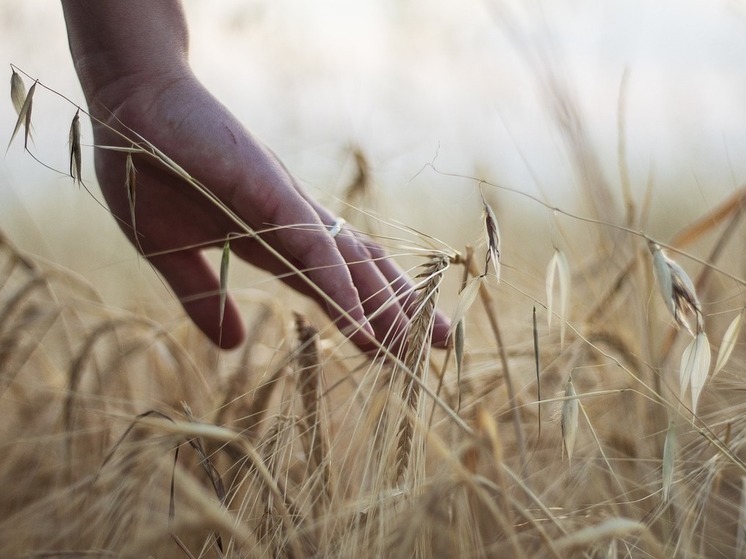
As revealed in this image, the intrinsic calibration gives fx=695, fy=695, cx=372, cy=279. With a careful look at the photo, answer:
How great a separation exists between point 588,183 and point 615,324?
0.14 metres

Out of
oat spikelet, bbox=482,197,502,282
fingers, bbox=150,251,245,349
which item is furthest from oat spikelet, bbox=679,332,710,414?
fingers, bbox=150,251,245,349

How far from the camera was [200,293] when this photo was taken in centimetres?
73

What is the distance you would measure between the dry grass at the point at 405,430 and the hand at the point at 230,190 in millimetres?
40

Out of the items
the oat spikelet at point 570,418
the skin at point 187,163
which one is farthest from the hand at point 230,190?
the oat spikelet at point 570,418

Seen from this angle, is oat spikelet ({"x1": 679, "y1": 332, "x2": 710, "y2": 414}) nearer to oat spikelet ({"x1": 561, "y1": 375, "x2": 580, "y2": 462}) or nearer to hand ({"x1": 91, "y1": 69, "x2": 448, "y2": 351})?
oat spikelet ({"x1": 561, "y1": 375, "x2": 580, "y2": 462})

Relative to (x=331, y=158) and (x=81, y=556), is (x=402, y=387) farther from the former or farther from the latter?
(x=331, y=158)

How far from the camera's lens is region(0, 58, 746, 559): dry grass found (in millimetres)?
450

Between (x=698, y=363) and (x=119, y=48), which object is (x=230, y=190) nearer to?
(x=119, y=48)

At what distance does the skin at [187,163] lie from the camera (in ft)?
1.86

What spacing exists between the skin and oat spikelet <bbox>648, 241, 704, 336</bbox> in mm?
191

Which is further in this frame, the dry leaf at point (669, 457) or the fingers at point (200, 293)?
the fingers at point (200, 293)

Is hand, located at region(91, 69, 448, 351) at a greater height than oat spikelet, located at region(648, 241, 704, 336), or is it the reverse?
hand, located at region(91, 69, 448, 351)

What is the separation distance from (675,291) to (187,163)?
40 cm

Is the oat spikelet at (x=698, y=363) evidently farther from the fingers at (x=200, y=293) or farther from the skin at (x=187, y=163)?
the fingers at (x=200, y=293)
